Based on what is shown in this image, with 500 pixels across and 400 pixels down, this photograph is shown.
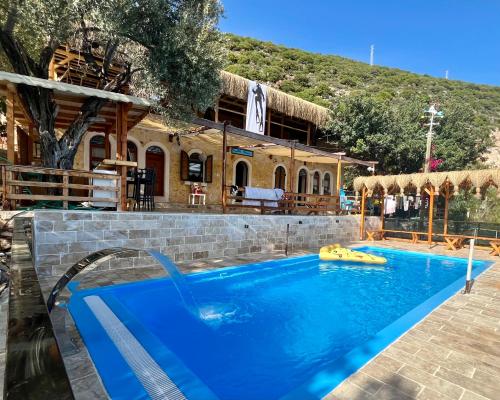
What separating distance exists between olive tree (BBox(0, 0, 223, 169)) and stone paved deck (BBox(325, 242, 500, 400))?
252 inches

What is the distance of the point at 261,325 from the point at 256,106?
10539mm

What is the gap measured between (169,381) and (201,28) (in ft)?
22.7

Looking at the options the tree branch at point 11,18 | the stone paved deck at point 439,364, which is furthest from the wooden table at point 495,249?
the tree branch at point 11,18

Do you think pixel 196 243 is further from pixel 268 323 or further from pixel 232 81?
pixel 232 81

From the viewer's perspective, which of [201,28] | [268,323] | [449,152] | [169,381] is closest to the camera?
[169,381]

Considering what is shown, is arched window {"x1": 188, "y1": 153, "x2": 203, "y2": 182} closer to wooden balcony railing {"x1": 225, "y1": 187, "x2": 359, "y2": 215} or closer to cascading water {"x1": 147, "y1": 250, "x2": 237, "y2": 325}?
wooden balcony railing {"x1": 225, "y1": 187, "x2": 359, "y2": 215}

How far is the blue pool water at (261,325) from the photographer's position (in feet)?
10.1

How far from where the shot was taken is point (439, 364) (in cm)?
310

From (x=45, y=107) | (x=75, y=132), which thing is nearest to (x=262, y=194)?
(x=75, y=132)

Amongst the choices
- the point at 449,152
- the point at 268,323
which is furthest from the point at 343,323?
the point at 449,152

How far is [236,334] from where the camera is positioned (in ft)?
14.6

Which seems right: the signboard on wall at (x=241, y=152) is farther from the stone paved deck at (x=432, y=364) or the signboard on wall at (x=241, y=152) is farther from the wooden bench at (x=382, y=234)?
the stone paved deck at (x=432, y=364)

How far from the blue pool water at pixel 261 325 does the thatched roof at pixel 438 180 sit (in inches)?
144

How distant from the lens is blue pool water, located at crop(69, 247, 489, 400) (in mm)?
3086
